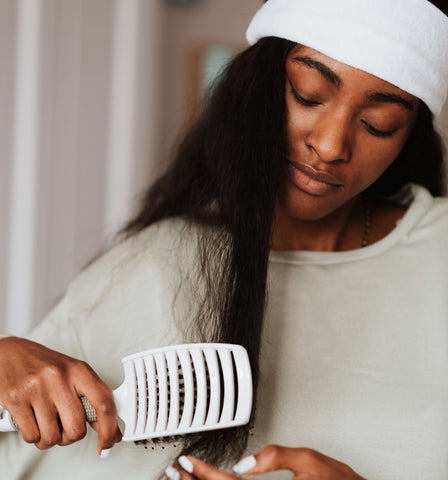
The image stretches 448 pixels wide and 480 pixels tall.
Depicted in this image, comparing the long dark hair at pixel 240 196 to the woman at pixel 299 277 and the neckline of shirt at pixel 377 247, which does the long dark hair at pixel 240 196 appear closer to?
the woman at pixel 299 277

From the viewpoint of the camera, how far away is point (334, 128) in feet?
3.03

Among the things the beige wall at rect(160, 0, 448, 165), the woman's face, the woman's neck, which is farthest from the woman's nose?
the beige wall at rect(160, 0, 448, 165)

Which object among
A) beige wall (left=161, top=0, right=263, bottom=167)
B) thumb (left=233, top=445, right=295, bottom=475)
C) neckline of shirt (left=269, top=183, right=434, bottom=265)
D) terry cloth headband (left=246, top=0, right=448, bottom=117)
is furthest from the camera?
beige wall (left=161, top=0, right=263, bottom=167)

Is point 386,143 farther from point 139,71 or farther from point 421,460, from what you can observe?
point 139,71

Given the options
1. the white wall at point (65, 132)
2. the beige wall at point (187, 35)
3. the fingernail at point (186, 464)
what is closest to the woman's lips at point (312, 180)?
the fingernail at point (186, 464)

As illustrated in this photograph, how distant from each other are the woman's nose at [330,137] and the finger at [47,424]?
1.53ft

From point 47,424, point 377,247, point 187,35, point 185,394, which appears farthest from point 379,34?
point 187,35

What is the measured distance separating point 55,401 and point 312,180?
0.45 m

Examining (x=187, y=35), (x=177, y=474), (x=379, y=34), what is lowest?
(x=177, y=474)

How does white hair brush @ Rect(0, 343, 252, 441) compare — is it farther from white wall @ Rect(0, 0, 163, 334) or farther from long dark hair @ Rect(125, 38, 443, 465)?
white wall @ Rect(0, 0, 163, 334)

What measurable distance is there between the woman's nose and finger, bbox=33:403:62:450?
47 centimetres

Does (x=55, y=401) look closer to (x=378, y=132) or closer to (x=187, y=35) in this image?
(x=378, y=132)

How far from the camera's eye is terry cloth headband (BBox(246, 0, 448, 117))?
902 millimetres

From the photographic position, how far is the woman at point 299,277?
0.92m
